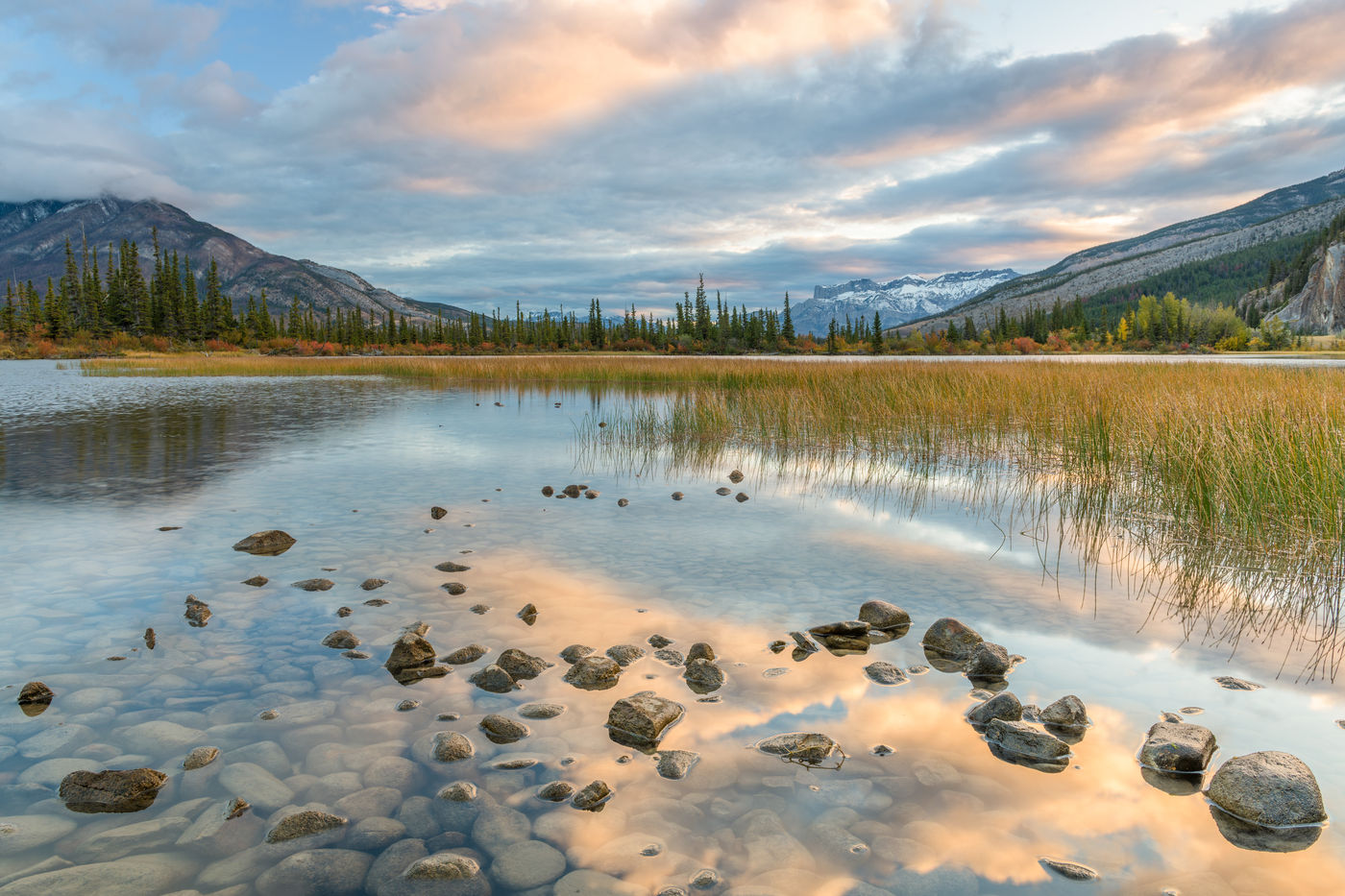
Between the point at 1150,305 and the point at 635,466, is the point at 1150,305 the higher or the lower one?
the higher one

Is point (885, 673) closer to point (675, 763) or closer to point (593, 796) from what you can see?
point (675, 763)

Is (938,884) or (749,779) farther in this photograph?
(749,779)

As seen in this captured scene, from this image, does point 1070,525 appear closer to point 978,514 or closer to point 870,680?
point 978,514

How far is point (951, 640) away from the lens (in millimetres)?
5395

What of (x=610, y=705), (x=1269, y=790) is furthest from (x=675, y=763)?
(x=1269, y=790)

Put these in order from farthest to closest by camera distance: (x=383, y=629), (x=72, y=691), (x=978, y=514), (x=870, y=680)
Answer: (x=978, y=514) < (x=383, y=629) < (x=870, y=680) < (x=72, y=691)

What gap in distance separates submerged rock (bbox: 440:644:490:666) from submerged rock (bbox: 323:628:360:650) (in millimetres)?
788

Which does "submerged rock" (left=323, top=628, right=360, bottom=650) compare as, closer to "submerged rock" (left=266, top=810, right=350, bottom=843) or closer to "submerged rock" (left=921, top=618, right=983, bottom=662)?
"submerged rock" (left=266, top=810, right=350, bottom=843)

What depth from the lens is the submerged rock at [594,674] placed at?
480 cm

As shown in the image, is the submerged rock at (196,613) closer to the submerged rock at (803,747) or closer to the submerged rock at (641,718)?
the submerged rock at (641,718)

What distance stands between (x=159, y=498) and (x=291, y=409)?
15141 mm

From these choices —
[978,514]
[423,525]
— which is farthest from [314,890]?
[978,514]

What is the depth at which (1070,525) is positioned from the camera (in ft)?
30.7

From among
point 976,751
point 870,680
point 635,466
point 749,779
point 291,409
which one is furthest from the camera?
point 291,409
